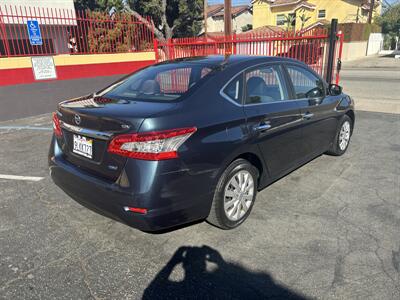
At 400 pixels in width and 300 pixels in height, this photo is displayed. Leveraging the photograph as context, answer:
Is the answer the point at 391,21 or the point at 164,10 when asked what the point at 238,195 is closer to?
the point at 164,10

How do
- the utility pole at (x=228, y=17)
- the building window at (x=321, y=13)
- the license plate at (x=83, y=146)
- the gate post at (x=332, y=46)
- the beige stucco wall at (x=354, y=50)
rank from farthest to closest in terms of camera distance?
the building window at (x=321, y=13) → the beige stucco wall at (x=354, y=50) → the utility pole at (x=228, y=17) → the gate post at (x=332, y=46) → the license plate at (x=83, y=146)

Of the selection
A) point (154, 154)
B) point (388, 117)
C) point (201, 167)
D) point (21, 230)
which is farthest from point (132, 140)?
point (388, 117)

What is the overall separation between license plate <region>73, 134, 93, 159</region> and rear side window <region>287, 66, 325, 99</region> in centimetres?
236

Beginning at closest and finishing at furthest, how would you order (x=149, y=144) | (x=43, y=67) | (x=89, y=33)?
1. (x=149, y=144)
2. (x=43, y=67)
3. (x=89, y=33)

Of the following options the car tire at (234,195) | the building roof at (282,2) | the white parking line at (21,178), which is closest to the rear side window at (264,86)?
the car tire at (234,195)

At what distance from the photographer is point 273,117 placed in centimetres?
331

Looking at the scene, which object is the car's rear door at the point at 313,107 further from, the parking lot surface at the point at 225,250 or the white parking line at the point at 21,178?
the white parking line at the point at 21,178

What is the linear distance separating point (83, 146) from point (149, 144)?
0.72 meters

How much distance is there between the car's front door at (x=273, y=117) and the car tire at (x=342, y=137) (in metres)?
1.25

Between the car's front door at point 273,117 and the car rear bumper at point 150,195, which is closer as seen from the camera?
the car rear bumper at point 150,195

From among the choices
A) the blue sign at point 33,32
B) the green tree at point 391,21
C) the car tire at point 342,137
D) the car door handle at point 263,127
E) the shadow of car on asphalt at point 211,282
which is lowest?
the shadow of car on asphalt at point 211,282

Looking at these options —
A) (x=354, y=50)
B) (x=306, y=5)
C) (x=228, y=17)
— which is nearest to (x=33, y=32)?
(x=228, y=17)

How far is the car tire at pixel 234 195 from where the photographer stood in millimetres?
2871

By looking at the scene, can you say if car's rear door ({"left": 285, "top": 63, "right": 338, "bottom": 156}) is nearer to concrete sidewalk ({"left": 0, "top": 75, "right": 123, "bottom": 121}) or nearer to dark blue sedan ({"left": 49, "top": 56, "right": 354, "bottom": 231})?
dark blue sedan ({"left": 49, "top": 56, "right": 354, "bottom": 231})
